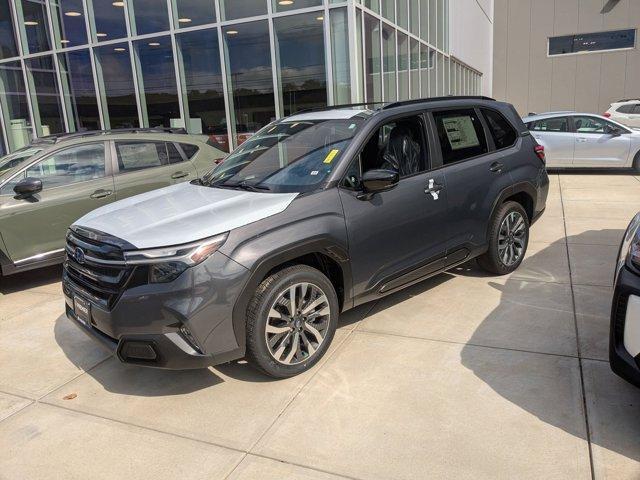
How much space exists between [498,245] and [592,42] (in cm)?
2584

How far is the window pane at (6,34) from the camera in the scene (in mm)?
13773

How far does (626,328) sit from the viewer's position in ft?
9.04

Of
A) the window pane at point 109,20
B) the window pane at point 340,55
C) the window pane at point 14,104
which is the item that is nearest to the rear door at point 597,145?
the window pane at point 340,55

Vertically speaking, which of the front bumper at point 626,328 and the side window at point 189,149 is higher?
the side window at point 189,149

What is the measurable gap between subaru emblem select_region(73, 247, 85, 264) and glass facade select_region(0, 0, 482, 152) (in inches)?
292

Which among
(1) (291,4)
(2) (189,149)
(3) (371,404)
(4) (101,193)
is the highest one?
(1) (291,4)

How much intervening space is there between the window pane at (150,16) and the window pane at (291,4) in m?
2.70

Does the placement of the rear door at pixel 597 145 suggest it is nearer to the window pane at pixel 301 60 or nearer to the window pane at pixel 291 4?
the window pane at pixel 301 60

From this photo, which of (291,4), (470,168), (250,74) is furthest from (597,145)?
(470,168)

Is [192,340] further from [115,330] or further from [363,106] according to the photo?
[363,106]

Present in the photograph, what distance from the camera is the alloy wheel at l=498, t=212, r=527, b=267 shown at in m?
5.27

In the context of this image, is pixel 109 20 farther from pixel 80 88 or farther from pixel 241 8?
pixel 241 8

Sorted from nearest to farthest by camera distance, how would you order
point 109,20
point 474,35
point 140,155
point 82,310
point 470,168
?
point 82,310
point 470,168
point 140,155
point 109,20
point 474,35

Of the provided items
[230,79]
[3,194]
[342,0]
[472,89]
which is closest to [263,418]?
[3,194]
